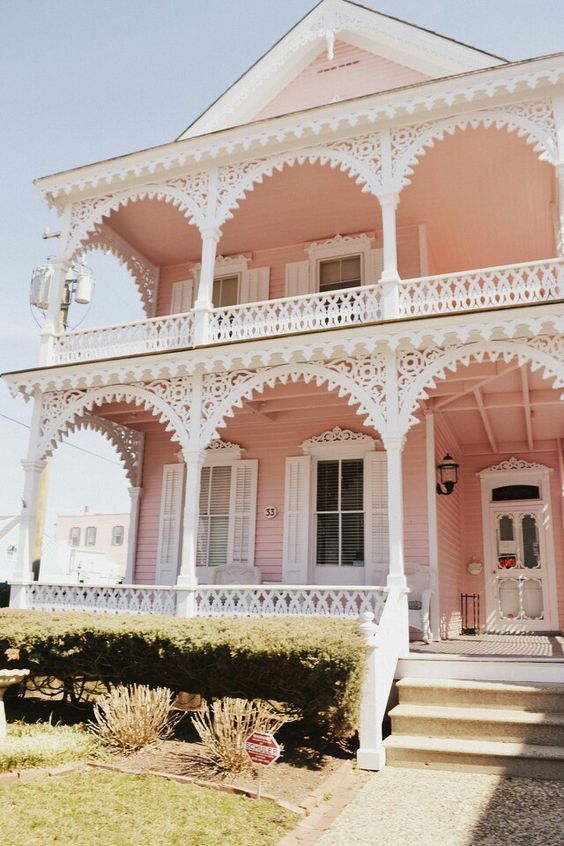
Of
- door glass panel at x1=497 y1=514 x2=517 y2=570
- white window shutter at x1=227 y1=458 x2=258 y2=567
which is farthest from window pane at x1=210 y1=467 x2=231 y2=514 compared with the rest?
door glass panel at x1=497 y1=514 x2=517 y2=570

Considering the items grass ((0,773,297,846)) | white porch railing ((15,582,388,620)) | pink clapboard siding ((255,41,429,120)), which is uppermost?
pink clapboard siding ((255,41,429,120))

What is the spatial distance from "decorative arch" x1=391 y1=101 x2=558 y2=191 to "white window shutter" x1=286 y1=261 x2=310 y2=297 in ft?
10.3

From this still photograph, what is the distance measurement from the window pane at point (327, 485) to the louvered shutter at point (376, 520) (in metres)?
0.61

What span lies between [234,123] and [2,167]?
4525 mm

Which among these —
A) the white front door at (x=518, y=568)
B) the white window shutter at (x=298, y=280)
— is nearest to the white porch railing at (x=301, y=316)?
the white window shutter at (x=298, y=280)

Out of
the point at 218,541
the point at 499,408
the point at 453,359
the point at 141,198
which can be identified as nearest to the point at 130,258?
the point at 141,198

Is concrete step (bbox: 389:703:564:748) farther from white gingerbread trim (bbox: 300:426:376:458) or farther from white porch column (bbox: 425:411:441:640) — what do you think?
white gingerbread trim (bbox: 300:426:376:458)

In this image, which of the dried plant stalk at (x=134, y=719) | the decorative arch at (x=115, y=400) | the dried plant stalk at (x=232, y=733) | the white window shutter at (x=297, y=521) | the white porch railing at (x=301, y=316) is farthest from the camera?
the white window shutter at (x=297, y=521)

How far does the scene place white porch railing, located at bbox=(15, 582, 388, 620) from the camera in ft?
28.2

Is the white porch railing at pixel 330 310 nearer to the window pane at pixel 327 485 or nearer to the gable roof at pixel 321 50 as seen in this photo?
the window pane at pixel 327 485

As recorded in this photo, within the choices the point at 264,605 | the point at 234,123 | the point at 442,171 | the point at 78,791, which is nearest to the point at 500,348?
the point at 442,171

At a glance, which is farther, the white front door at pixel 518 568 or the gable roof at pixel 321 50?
the white front door at pixel 518 568

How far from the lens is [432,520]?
34.8 feet

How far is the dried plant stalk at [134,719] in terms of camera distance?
6160 mm
